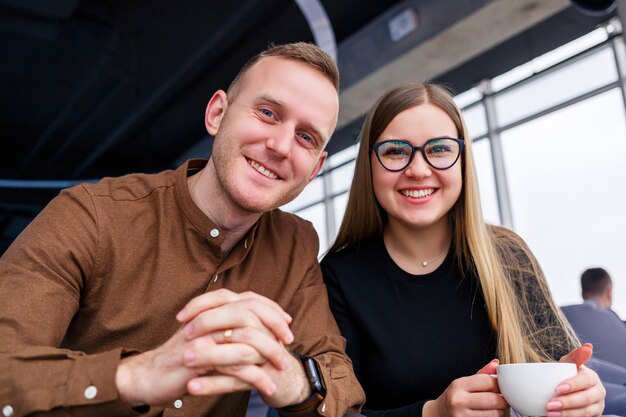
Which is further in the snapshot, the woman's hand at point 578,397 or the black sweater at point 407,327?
the black sweater at point 407,327

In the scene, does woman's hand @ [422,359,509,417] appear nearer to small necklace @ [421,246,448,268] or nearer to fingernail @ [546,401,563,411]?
fingernail @ [546,401,563,411]

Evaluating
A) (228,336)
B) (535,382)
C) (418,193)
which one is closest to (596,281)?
(418,193)

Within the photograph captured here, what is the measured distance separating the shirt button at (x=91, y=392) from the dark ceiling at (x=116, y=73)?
4024 mm

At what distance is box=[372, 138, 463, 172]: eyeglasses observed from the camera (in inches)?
58.5

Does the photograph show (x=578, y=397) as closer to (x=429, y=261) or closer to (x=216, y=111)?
(x=429, y=261)

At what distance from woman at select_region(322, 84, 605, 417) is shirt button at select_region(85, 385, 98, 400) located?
0.70m

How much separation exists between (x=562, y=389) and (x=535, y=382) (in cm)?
5

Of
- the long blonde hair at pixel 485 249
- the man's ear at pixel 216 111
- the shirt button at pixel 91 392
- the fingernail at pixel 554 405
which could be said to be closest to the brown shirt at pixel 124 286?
the shirt button at pixel 91 392

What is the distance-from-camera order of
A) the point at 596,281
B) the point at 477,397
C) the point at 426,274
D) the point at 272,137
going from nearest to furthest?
the point at 477,397, the point at 272,137, the point at 426,274, the point at 596,281

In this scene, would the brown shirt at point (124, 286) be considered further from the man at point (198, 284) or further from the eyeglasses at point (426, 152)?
the eyeglasses at point (426, 152)

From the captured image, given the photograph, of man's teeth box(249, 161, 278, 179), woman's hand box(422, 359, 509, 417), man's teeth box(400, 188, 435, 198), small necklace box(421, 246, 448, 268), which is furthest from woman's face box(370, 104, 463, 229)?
woman's hand box(422, 359, 509, 417)

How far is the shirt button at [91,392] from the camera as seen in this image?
82cm

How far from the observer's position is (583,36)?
5.94 m

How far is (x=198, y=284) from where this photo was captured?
125cm
